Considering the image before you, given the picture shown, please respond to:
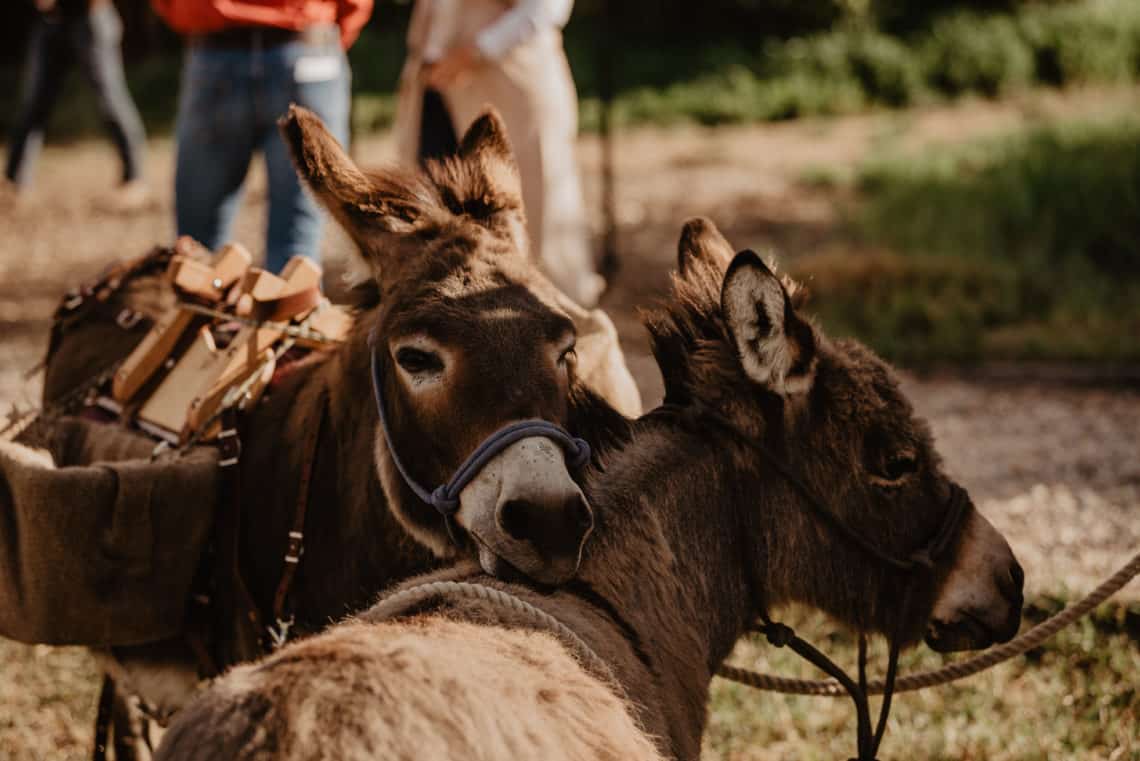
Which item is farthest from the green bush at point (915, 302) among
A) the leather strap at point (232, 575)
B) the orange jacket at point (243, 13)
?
the leather strap at point (232, 575)

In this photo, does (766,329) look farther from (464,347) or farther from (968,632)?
(968,632)

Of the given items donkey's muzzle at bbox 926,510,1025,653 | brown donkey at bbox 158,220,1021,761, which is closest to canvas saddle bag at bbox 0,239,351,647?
brown donkey at bbox 158,220,1021,761

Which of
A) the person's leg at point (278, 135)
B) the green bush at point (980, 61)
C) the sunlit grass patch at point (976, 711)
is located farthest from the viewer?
the green bush at point (980, 61)

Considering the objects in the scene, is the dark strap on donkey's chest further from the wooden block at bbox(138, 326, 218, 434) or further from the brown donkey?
the brown donkey

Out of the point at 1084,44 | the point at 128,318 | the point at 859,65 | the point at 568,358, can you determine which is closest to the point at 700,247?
the point at 568,358

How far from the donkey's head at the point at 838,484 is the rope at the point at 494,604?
2.01 ft

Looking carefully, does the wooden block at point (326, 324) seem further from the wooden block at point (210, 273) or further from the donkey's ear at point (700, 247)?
the donkey's ear at point (700, 247)

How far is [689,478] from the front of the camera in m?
2.53

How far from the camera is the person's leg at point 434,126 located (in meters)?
5.80

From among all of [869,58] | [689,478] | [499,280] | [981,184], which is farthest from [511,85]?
[869,58]

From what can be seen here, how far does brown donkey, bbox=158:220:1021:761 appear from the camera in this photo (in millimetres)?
2109

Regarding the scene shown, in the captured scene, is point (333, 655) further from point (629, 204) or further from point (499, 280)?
point (629, 204)

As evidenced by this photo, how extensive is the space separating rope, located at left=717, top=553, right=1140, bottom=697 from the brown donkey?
1.26ft

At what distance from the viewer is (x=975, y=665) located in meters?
3.19
